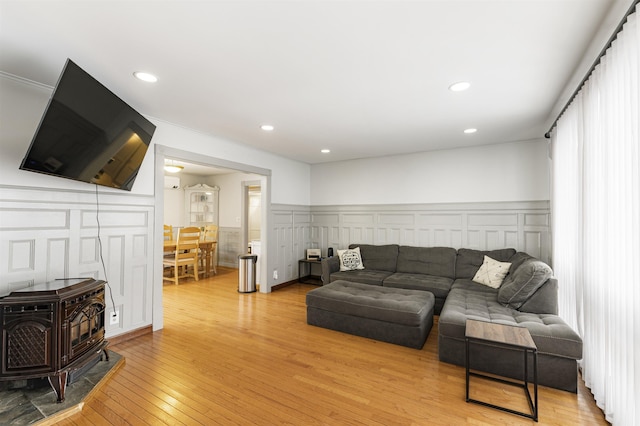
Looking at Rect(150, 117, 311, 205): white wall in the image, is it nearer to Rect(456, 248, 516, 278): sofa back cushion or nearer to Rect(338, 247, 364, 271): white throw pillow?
Rect(338, 247, 364, 271): white throw pillow

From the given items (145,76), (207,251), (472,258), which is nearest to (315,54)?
(145,76)

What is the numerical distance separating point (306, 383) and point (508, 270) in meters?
3.08

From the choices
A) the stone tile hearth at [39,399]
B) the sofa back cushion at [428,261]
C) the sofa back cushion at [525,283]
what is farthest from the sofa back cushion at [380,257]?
the stone tile hearth at [39,399]

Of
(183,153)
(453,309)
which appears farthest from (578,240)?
(183,153)

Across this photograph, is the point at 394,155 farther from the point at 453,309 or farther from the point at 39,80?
the point at 39,80

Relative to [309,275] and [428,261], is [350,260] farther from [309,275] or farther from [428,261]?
[309,275]

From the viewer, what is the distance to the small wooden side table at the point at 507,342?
194cm

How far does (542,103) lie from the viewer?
2.87 meters

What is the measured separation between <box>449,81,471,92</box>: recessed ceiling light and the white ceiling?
0.08 meters

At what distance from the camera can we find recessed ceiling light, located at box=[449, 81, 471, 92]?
7.97 feet

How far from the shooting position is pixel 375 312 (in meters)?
3.13

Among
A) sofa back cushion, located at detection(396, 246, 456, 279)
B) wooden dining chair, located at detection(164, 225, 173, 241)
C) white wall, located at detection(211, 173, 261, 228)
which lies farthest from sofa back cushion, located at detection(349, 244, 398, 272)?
wooden dining chair, located at detection(164, 225, 173, 241)

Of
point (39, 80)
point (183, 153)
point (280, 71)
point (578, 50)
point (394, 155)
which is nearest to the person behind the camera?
point (578, 50)

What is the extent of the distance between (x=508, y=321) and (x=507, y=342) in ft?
2.19
